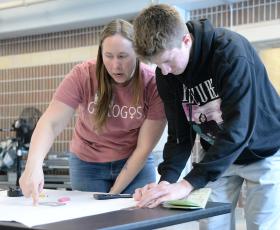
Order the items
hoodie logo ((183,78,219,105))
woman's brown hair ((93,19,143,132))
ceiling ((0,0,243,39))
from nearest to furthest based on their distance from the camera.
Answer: hoodie logo ((183,78,219,105))
woman's brown hair ((93,19,143,132))
ceiling ((0,0,243,39))

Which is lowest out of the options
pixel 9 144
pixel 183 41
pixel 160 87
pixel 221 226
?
pixel 9 144

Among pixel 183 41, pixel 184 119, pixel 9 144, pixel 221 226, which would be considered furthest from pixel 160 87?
pixel 9 144

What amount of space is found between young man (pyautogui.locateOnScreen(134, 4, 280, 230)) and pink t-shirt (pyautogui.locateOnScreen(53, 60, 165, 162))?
176mm

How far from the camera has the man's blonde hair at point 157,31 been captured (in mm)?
1307

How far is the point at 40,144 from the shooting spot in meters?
1.63

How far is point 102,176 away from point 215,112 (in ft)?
1.96

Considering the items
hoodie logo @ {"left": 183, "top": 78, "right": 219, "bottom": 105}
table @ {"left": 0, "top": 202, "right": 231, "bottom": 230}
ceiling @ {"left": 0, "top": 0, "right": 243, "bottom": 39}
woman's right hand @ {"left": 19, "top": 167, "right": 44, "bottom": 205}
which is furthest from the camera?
ceiling @ {"left": 0, "top": 0, "right": 243, "bottom": 39}

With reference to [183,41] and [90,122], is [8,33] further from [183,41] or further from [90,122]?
[183,41]

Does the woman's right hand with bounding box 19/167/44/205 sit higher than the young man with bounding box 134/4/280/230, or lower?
lower

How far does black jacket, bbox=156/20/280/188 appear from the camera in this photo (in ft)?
4.31

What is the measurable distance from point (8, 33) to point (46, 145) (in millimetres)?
3263

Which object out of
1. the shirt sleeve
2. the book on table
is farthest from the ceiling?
the book on table

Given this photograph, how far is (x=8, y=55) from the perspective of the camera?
15.9 ft

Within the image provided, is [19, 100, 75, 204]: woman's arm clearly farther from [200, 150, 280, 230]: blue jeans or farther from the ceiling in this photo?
the ceiling
